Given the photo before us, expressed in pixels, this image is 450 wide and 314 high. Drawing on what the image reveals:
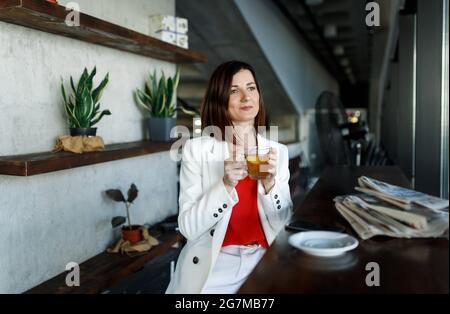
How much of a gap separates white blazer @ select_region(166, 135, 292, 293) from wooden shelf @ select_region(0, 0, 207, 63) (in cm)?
82

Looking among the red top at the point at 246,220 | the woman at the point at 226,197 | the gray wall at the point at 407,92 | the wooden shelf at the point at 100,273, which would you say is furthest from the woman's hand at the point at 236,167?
the gray wall at the point at 407,92

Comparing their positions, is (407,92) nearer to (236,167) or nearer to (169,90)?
(169,90)

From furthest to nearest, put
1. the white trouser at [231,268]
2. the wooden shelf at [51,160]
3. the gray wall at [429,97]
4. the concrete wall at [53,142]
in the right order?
1. the gray wall at [429,97]
2. the concrete wall at [53,142]
3. the wooden shelf at [51,160]
4. the white trouser at [231,268]

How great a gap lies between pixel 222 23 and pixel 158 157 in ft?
8.22

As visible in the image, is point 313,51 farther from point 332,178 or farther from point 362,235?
point 362,235

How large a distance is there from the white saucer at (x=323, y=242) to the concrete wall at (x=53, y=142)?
56.8 inches

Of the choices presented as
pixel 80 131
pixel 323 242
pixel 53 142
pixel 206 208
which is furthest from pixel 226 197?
pixel 53 142

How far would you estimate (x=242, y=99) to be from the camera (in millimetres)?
1602

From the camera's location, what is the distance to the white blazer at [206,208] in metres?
1.44

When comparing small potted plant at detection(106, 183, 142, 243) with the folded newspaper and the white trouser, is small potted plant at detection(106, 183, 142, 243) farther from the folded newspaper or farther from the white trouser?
the folded newspaper

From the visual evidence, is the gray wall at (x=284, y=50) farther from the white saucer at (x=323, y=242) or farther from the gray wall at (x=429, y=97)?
the white saucer at (x=323, y=242)

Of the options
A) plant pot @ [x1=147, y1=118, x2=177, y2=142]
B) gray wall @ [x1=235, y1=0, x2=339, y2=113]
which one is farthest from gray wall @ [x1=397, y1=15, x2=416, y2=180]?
plant pot @ [x1=147, y1=118, x2=177, y2=142]
